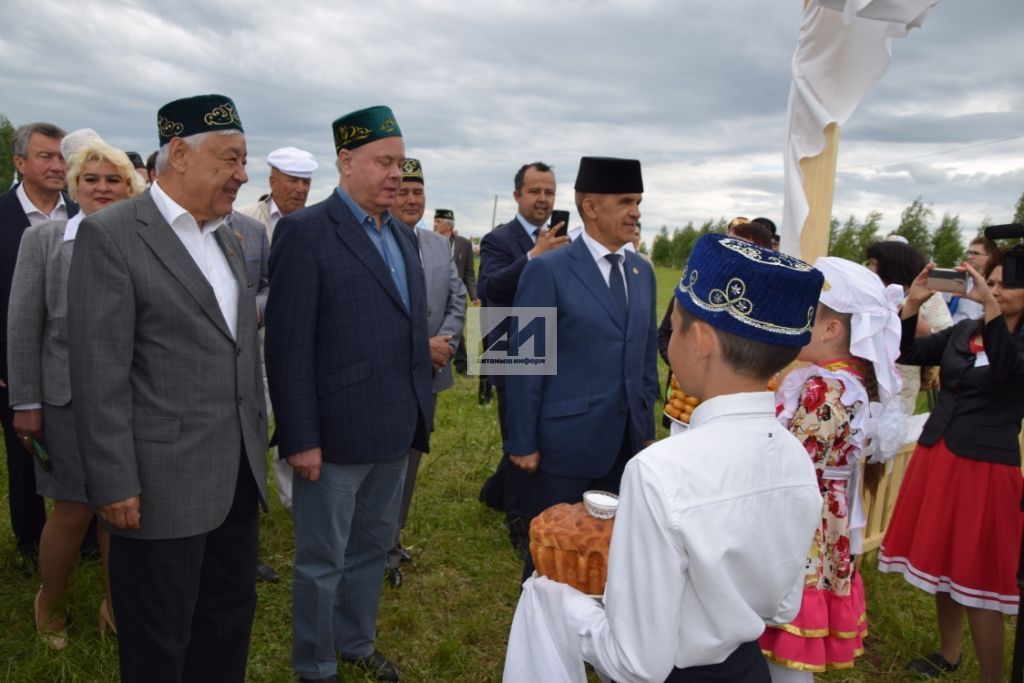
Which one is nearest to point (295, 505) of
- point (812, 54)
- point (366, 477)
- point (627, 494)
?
point (366, 477)

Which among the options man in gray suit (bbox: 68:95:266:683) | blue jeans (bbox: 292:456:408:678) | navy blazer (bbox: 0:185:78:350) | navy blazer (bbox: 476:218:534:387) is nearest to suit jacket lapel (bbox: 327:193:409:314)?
man in gray suit (bbox: 68:95:266:683)

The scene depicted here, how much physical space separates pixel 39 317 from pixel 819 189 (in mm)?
3449

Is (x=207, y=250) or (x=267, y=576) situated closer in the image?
(x=207, y=250)

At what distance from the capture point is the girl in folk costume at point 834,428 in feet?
8.36

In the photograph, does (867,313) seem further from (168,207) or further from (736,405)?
(168,207)

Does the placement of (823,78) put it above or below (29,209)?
above

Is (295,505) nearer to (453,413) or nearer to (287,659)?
(287,659)

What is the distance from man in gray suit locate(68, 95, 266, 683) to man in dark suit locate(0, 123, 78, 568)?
2093mm

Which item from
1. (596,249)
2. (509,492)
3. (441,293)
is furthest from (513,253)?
(596,249)

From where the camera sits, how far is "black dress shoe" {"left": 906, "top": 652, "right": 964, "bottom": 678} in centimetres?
344

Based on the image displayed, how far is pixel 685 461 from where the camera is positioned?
141 centimetres

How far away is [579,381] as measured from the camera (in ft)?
10.2

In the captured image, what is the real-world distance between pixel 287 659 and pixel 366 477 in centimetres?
102

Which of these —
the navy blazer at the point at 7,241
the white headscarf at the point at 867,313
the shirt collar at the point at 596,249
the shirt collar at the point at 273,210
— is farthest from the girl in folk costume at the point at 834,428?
the navy blazer at the point at 7,241
